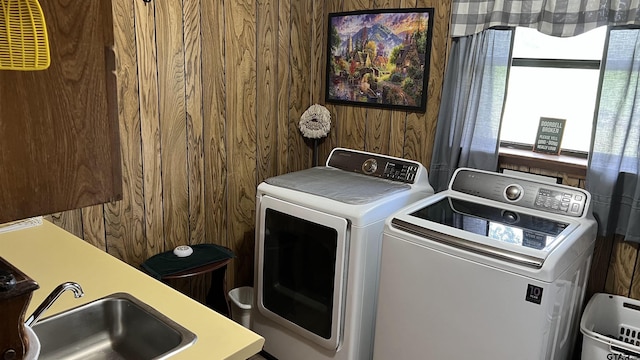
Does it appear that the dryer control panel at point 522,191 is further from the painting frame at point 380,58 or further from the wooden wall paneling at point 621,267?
the painting frame at point 380,58

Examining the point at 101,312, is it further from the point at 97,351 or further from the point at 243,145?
the point at 243,145

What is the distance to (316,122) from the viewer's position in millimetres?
3133

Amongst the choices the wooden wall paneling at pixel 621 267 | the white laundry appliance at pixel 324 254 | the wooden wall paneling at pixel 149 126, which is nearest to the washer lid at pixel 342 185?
the white laundry appliance at pixel 324 254

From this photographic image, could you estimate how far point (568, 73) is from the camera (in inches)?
96.3

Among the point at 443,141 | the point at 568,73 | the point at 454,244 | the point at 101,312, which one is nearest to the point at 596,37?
the point at 568,73

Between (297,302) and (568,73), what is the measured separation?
179cm

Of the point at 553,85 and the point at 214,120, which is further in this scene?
the point at 214,120

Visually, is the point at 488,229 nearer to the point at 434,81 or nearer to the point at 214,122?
the point at 434,81

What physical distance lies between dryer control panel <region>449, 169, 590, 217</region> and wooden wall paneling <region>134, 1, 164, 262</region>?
5.02 feet

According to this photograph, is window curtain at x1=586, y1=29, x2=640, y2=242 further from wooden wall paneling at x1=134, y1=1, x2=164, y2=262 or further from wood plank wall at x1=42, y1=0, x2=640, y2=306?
wooden wall paneling at x1=134, y1=1, x2=164, y2=262

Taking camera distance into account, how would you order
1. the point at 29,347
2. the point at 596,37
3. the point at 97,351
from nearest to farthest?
the point at 29,347 < the point at 97,351 < the point at 596,37

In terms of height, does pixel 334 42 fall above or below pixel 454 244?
above

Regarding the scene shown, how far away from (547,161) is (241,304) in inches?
72.0

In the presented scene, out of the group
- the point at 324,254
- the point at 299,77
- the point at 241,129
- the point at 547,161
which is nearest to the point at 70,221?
the point at 241,129
